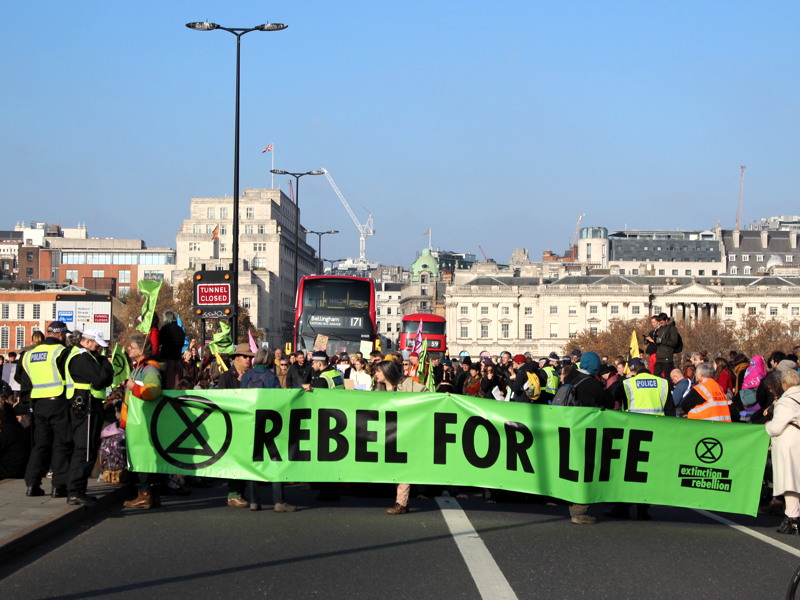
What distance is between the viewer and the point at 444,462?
1234cm

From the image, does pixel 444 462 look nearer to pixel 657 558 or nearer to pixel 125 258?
pixel 657 558

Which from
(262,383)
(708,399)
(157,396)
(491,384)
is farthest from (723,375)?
(157,396)

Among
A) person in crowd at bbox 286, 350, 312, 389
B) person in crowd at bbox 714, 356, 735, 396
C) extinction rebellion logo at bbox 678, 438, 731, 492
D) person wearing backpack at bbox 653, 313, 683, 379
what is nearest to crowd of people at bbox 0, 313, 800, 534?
extinction rebellion logo at bbox 678, 438, 731, 492

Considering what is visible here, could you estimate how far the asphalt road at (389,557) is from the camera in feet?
28.4

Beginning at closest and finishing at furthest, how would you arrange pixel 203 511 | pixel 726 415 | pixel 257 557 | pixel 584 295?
pixel 257 557 → pixel 203 511 → pixel 726 415 → pixel 584 295

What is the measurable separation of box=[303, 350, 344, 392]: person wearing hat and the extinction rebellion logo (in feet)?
17.4

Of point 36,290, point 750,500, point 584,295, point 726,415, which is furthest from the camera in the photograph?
point 584,295

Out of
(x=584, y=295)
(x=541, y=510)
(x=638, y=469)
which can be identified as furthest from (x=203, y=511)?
(x=584, y=295)

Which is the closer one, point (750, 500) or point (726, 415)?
point (750, 500)

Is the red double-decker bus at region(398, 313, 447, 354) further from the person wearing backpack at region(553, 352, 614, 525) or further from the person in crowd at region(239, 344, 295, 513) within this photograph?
the person wearing backpack at region(553, 352, 614, 525)

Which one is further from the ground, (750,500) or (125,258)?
(125,258)

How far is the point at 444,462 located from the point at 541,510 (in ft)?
6.17

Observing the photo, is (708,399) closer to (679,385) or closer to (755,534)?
(755,534)

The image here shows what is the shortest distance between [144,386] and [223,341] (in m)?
10.1
